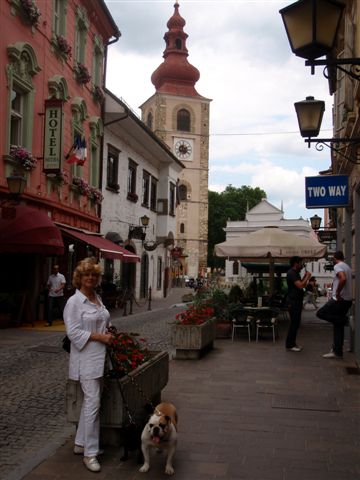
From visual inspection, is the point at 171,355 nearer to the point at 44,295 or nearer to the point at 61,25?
the point at 44,295

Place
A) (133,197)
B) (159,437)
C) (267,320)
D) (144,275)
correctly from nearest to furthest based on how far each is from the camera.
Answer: (159,437), (267,320), (133,197), (144,275)

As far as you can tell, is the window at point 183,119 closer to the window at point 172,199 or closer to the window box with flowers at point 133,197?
the window at point 172,199

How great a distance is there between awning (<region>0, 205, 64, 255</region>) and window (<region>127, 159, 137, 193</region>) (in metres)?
13.4

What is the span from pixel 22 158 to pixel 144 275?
16904 mm

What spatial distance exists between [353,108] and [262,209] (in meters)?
65.6

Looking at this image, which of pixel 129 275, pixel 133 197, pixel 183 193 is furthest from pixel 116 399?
pixel 183 193

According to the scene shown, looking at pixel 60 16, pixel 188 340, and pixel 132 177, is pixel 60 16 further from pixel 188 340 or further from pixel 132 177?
pixel 188 340

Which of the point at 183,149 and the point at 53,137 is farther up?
the point at 183,149

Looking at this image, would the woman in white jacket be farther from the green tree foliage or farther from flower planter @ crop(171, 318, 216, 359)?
the green tree foliage

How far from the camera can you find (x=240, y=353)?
441 inches

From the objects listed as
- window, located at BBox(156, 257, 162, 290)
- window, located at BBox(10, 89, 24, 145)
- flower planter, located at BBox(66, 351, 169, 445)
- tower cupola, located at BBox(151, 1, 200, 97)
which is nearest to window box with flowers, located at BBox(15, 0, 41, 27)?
window, located at BBox(10, 89, 24, 145)

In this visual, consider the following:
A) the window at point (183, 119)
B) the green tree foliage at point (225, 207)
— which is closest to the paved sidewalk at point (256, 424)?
the window at point (183, 119)

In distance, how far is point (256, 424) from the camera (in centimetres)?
614

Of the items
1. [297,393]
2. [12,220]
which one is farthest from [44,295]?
[297,393]
